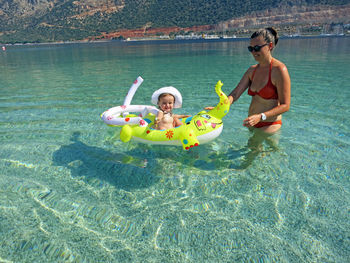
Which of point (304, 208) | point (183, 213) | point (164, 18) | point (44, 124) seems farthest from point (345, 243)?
point (164, 18)

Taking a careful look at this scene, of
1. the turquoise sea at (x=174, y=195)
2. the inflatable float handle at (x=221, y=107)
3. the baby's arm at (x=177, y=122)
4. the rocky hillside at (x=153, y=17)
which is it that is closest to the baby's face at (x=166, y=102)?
the baby's arm at (x=177, y=122)

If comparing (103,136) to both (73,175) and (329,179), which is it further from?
(329,179)

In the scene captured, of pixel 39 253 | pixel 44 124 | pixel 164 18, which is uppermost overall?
pixel 164 18

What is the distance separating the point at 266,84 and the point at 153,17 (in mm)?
123856

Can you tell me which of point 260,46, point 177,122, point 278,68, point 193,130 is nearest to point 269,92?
point 278,68

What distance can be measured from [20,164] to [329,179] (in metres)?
4.49

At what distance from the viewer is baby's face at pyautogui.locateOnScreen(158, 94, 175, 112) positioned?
12.2 feet

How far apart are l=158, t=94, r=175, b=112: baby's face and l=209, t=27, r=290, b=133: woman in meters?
0.85

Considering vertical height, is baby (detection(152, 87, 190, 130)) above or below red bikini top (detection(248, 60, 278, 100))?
below

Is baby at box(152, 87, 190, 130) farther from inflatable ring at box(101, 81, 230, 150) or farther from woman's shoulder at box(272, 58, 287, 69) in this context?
woman's shoulder at box(272, 58, 287, 69)

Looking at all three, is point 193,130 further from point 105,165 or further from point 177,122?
point 105,165

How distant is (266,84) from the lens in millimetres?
3400

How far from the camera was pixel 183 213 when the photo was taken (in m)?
2.88

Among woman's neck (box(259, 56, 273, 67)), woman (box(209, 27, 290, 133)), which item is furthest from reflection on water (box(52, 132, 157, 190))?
woman's neck (box(259, 56, 273, 67))
